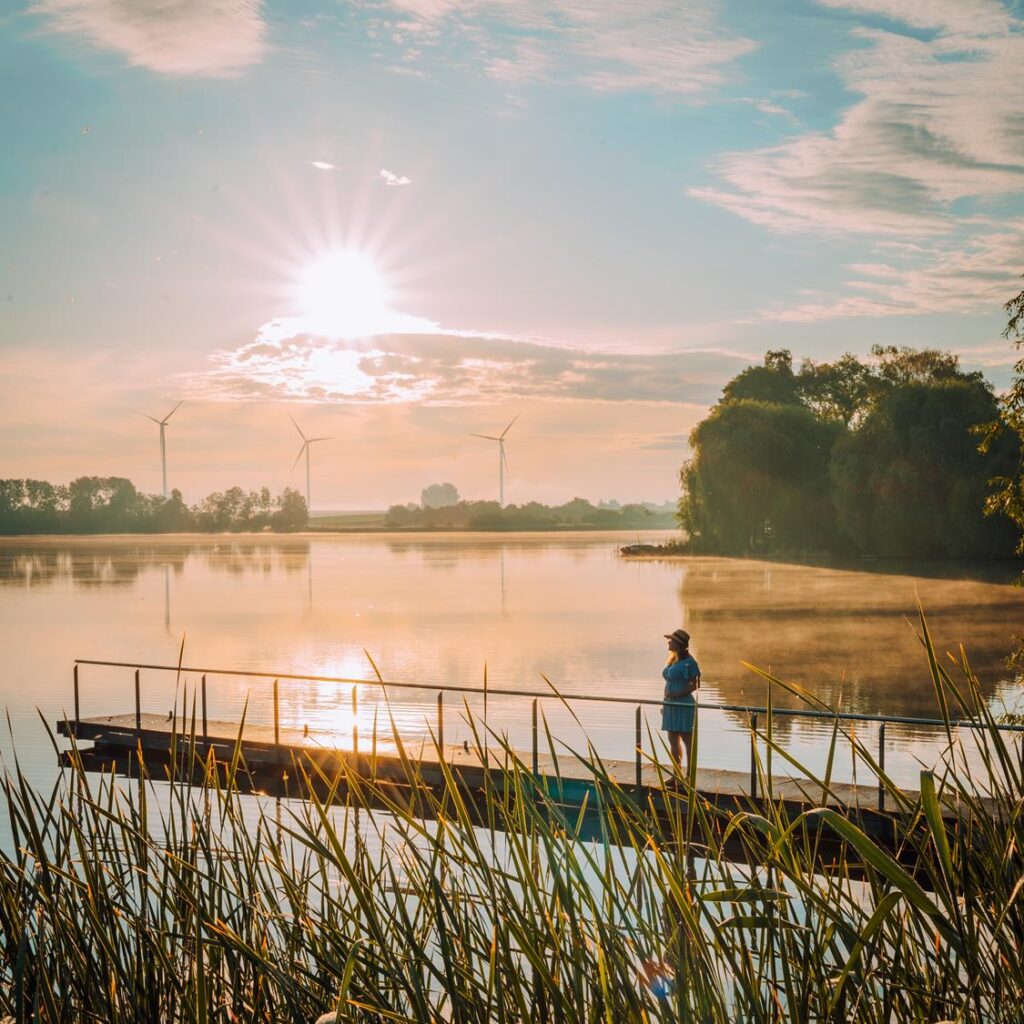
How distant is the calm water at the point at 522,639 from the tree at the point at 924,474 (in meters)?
2.51

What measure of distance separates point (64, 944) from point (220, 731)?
1358 centimetres

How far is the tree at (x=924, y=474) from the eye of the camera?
52969 mm

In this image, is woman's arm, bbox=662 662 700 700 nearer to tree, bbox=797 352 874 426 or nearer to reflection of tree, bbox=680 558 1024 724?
reflection of tree, bbox=680 558 1024 724

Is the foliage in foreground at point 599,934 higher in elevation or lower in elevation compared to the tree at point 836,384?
lower

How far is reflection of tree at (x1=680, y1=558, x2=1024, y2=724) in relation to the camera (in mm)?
25578

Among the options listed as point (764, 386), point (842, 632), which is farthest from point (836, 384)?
point (842, 632)

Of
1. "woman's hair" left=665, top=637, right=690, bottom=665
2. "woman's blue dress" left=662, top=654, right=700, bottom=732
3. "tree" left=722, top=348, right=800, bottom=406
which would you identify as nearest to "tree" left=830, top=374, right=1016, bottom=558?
"tree" left=722, top=348, right=800, bottom=406

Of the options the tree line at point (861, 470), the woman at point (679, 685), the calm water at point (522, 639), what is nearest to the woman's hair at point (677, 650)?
the woman at point (679, 685)

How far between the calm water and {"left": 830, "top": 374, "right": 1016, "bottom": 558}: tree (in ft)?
8.24

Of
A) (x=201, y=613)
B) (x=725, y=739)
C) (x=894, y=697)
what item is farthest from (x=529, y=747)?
(x=201, y=613)

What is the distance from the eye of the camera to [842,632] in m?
35.6

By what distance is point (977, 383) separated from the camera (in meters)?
58.1

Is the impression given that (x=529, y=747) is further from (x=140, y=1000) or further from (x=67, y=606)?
(x=67, y=606)

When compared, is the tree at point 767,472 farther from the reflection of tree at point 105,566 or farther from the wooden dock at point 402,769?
→ the wooden dock at point 402,769
